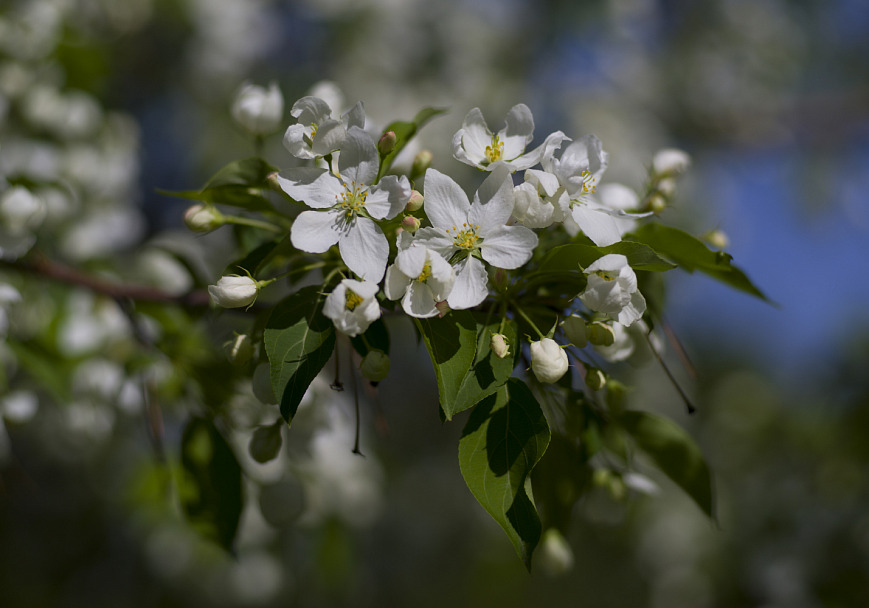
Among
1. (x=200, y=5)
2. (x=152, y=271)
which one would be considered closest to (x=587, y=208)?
(x=152, y=271)

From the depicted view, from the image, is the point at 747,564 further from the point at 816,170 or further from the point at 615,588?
the point at 816,170

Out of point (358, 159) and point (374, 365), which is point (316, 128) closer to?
point (358, 159)

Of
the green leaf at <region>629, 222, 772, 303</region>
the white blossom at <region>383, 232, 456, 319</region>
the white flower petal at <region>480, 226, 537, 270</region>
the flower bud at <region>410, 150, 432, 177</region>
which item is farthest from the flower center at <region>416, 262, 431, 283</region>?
the green leaf at <region>629, 222, 772, 303</region>

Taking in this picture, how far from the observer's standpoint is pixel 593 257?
3.64 feet

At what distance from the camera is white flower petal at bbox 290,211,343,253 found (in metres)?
1.09

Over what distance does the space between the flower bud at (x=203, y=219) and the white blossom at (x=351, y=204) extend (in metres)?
0.27

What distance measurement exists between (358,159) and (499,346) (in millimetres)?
385

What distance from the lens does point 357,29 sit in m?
5.55

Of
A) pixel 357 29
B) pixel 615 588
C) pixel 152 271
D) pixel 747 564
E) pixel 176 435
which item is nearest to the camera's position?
pixel 152 271

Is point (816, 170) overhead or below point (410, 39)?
below

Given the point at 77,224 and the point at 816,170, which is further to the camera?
the point at 816,170

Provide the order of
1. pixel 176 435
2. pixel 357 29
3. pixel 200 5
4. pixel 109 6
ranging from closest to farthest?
pixel 176 435 → pixel 109 6 → pixel 200 5 → pixel 357 29

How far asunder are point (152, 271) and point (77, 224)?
44cm

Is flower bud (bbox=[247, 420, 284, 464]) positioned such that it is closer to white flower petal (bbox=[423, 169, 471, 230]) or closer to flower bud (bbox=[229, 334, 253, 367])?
flower bud (bbox=[229, 334, 253, 367])
